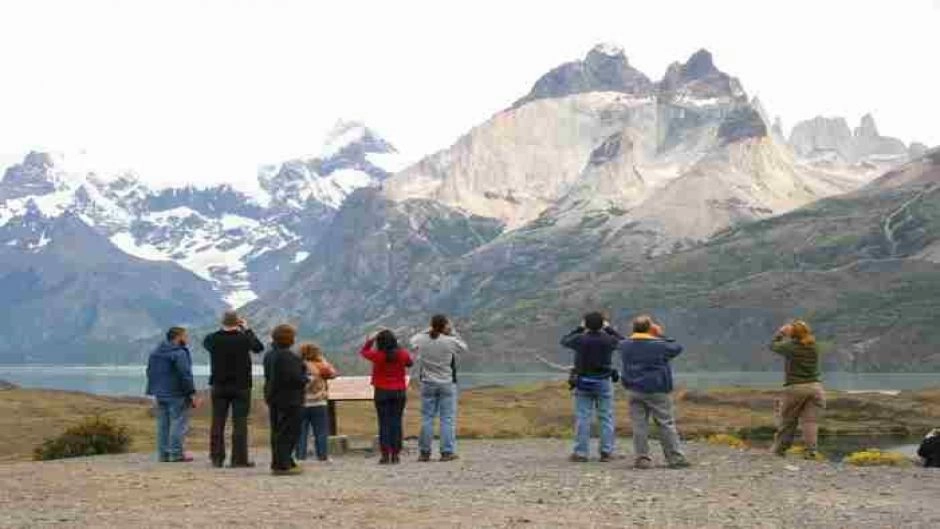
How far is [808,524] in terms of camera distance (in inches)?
655

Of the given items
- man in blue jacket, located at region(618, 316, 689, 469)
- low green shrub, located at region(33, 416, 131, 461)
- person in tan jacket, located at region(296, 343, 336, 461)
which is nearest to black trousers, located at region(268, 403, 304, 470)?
person in tan jacket, located at region(296, 343, 336, 461)

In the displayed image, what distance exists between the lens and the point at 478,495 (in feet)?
64.9

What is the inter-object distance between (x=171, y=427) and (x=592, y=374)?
31.0ft

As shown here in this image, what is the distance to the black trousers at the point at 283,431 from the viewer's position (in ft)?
77.8

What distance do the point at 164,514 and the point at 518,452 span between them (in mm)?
13409

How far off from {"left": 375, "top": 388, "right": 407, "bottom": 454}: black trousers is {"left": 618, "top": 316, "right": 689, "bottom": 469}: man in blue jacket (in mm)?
4818

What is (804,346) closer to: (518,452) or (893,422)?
(518,452)

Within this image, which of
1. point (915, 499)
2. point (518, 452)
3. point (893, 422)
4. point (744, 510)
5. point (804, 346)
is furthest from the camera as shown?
point (893, 422)

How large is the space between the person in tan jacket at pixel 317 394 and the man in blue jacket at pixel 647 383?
6.67 metres

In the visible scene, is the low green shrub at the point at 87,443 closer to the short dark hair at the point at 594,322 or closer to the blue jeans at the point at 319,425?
the blue jeans at the point at 319,425

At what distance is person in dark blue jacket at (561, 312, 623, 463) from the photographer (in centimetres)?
2536

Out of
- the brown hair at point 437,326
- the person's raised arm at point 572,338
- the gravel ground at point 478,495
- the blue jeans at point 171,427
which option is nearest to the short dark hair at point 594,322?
the person's raised arm at point 572,338

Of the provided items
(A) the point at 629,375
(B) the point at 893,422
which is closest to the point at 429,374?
(A) the point at 629,375

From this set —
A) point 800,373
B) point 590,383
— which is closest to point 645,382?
point 590,383
